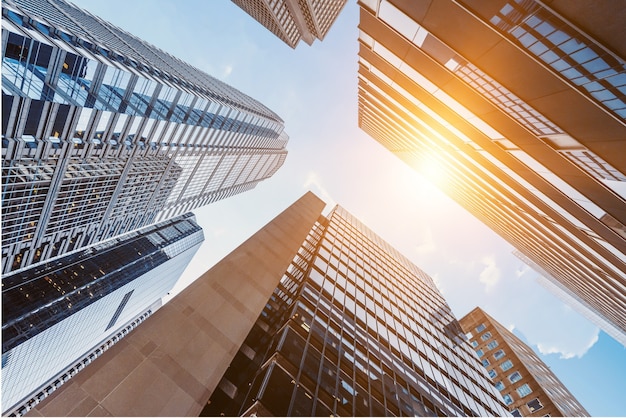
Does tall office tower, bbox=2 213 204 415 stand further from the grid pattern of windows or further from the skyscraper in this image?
the grid pattern of windows

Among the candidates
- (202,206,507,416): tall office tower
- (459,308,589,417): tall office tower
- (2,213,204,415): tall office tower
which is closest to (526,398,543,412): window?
(459,308,589,417): tall office tower

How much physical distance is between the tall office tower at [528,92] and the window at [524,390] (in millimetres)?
34607

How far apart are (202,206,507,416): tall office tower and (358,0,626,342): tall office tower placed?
13928mm

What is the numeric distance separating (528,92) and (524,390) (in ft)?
179

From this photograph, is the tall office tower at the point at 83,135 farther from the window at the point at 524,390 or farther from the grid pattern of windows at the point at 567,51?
the window at the point at 524,390

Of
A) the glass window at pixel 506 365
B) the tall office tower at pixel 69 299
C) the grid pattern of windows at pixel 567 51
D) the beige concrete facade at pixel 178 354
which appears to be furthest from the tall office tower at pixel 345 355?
the tall office tower at pixel 69 299

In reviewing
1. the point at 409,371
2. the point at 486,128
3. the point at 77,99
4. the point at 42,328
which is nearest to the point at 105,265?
the point at 42,328

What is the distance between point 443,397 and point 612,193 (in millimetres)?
16918

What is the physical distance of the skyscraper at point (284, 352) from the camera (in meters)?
10.4

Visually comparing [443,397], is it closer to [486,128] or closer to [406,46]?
[486,128]

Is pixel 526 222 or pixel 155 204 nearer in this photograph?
pixel 526 222

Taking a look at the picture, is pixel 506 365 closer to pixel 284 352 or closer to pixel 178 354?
pixel 284 352

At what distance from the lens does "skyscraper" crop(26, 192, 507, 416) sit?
10.4m

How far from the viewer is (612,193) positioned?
11.7 m
